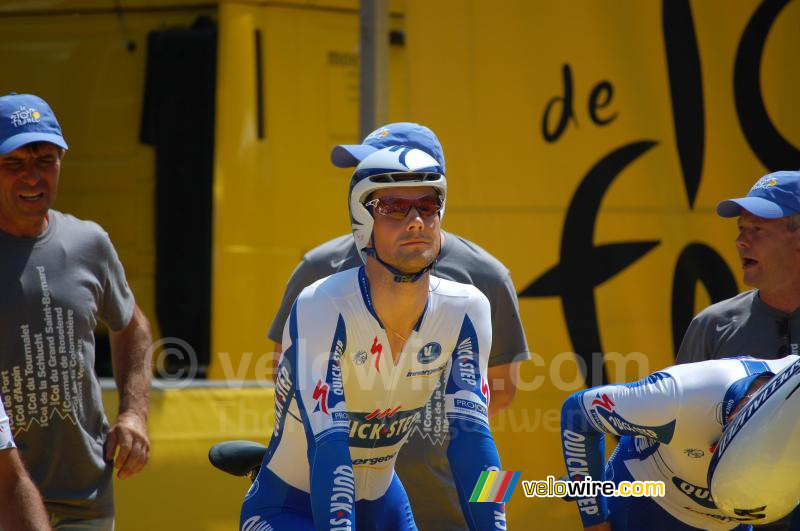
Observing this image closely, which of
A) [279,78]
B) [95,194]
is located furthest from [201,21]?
[95,194]

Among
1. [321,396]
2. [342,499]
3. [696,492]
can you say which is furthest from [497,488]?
[696,492]

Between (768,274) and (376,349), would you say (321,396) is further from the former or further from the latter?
(768,274)

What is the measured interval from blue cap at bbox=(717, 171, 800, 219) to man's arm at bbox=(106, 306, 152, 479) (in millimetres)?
2330

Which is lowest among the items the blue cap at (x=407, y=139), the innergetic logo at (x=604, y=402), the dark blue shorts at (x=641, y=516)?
the dark blue shorts at (x=641, y=516)

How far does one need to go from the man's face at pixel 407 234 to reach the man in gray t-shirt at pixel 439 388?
122cm

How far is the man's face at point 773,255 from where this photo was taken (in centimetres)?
441

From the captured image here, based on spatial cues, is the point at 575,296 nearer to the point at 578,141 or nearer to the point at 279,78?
the point at 578,141

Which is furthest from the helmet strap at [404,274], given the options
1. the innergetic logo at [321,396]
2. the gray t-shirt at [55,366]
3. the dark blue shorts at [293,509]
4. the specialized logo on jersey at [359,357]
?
the gray t-shirt at [55,366]

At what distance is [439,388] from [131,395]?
3.84 feet

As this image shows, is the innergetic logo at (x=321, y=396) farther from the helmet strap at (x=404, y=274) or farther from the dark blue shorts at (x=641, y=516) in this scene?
the dark blue shorts at (x=641, y=516)

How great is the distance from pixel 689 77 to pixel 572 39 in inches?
26.8

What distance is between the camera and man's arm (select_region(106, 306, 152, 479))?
161 inches

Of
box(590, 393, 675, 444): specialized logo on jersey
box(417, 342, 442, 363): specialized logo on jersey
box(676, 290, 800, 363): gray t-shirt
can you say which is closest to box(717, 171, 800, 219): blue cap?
box(676, 290, 800, 363): gray t-shirt

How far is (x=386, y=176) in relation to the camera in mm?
3221
